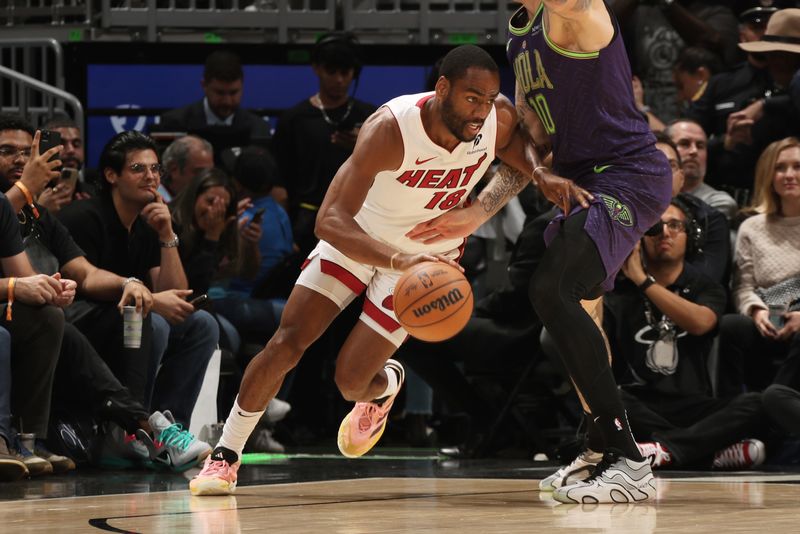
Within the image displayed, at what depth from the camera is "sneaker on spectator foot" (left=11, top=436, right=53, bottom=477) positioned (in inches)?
231

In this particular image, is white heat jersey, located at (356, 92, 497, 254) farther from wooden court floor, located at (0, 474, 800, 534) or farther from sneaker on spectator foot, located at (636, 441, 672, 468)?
sneaker on spectator foot, located at (636, 441, 672, 468)

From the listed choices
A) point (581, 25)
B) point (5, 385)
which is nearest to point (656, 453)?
point (581, 25)

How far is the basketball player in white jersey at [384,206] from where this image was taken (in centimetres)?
489

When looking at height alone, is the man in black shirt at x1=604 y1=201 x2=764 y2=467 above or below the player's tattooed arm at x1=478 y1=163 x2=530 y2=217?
below

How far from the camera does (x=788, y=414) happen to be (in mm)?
6492

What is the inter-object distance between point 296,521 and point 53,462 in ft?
7.77

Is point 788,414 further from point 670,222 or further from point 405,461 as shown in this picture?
point 405,461

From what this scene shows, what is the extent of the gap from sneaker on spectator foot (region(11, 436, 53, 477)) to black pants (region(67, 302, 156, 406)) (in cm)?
76

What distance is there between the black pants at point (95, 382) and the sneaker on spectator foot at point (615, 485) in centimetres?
250

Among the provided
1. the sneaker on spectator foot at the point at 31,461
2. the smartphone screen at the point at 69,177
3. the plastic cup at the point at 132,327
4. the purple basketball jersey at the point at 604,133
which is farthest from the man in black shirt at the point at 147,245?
the purple basketball jersey at the point at 604,133

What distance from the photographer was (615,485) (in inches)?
184

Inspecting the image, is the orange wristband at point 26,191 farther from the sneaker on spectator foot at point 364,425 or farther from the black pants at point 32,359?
the sneaker on spectator foot at point 364,425

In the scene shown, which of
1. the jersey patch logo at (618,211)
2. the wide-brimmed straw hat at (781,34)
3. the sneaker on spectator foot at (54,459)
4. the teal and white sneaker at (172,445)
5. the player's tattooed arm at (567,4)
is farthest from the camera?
the wide-brimmed straw hat at (781,34)

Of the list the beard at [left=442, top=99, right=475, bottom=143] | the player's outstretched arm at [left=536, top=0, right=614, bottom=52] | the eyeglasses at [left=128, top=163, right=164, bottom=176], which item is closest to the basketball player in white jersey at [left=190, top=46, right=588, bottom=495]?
the beard at [left=442, top=99, right=475, bottom=143]
